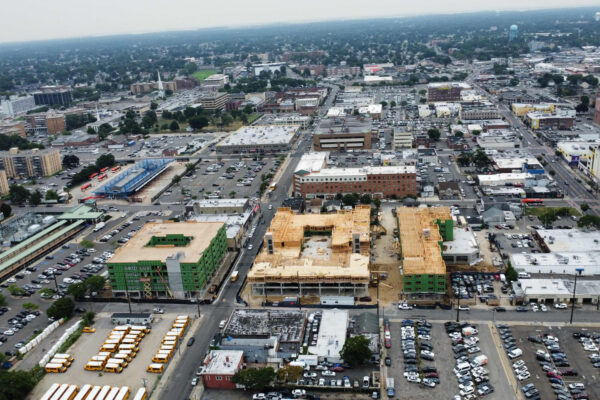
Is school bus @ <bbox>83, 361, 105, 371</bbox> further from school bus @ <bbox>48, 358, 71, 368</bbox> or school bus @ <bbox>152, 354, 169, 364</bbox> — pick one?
school bus @ <bbox>152, 354, 169, 364</bbox>

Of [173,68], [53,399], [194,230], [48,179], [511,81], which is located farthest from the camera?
[173,68]

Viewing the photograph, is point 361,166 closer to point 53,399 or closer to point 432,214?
point 432,214

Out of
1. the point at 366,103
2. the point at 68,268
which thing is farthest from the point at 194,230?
A: the point at 366,103

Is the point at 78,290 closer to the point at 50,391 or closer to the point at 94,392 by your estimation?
the point at 50,391

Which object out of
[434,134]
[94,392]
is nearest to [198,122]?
[434,134]

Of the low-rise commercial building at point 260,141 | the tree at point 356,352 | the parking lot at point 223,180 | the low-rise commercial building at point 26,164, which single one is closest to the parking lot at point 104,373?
the tree at point 356,352
